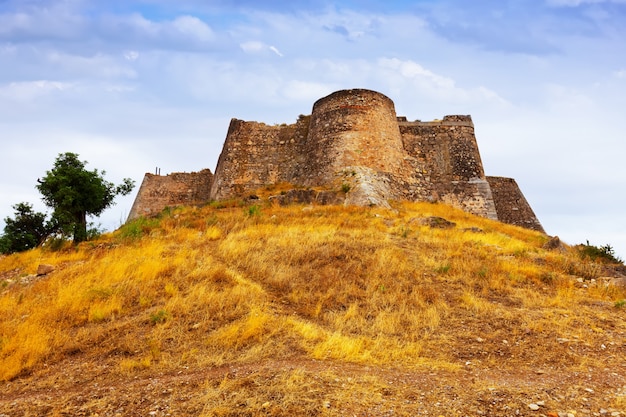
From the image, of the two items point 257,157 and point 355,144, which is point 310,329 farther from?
point 257,157

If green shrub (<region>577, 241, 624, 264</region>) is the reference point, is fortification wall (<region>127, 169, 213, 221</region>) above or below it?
above

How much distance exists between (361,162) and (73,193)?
997cm

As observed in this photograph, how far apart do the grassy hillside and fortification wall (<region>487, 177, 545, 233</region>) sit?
9641 millimetres

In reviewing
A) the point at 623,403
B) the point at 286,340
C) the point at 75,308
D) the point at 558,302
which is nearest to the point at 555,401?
the point at 623,403

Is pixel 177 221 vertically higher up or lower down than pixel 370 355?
higher up

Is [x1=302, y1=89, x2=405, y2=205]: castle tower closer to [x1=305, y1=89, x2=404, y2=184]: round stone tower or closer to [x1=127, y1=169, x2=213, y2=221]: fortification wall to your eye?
[x1=305, y1=89, x2=404, y2=184]: round stone tower

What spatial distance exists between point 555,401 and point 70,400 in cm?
487

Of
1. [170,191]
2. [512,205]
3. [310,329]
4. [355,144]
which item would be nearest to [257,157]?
[355,144]

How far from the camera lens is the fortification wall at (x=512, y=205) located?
2069 cm

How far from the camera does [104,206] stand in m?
16.7

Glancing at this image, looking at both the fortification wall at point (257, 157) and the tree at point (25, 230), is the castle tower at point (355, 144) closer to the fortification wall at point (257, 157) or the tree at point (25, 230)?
Answer: the fortification wall at point (257, 157)

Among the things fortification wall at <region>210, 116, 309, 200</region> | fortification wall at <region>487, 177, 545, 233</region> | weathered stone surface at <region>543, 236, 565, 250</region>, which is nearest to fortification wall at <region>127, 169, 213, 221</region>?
fortification wall at <region>210, 116, 309, 200</region>

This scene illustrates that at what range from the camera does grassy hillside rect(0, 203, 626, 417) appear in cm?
470

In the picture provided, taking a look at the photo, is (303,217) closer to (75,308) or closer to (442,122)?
(75,308)
